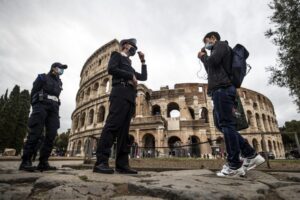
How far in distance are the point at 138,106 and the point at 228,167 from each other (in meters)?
18.4

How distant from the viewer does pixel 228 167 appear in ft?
8.11

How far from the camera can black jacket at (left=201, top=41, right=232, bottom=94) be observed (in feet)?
9.14

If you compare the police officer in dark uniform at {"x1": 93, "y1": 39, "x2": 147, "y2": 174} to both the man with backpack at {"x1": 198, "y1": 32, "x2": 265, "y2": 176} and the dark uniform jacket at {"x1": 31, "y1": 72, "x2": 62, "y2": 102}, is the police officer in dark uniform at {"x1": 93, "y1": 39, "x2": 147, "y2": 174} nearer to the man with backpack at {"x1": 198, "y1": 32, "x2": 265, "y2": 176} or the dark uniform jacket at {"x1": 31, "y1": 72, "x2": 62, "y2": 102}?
the man with backpack at {"x1": 198, "y1": 32, "x2": 265, "y2": 176}

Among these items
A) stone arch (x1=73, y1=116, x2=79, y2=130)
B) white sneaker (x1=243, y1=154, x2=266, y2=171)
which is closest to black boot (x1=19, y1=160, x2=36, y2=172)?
white sneaker (x1=243, y1=154, x2=266, y2=171)

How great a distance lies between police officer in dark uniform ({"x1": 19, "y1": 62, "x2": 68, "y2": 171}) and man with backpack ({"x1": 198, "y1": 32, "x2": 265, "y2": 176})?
2.91 m

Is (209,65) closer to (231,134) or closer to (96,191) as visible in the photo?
(231,134)

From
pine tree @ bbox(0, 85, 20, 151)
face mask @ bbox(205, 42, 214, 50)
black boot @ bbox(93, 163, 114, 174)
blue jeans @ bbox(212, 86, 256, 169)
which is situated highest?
pine tree @ bbox(0, 85, 20, 151)

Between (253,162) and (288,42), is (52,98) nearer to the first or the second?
(253,162)

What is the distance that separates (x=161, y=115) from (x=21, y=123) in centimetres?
1955

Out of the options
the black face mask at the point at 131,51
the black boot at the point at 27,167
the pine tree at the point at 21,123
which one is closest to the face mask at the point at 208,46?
the black face mask at the point at 131,51

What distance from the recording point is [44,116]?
3410mm

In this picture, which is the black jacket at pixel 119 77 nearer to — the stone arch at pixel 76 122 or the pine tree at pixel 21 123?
the stone arch at pixel 76 122

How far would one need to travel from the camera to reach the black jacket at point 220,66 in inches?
110

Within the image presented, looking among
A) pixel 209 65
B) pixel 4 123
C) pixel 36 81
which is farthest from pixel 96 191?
pixel 4 123
